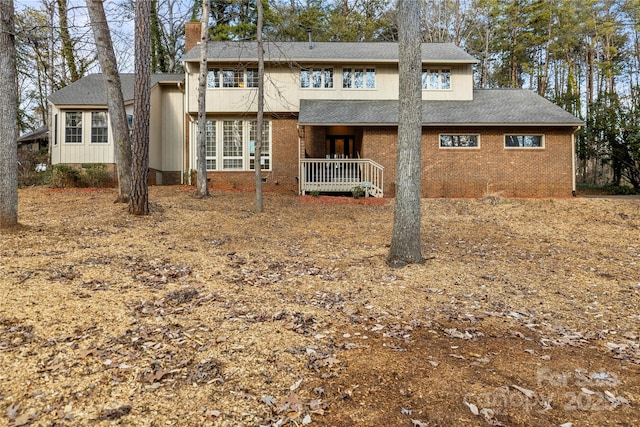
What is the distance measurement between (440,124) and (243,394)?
13.9 m

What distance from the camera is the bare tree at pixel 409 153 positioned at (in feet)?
18.7

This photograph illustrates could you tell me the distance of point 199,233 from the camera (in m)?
7.52

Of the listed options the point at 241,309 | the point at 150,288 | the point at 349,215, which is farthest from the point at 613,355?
the point at 349,215

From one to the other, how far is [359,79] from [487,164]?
6711 mm

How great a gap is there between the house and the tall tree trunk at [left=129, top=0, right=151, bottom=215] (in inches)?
234

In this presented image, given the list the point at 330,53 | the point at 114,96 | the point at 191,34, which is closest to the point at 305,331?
the point at 114,96

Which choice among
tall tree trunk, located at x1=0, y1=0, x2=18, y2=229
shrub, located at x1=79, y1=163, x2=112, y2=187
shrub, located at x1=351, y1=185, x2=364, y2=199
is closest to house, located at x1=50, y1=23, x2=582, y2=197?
shrub, located at x1=351, y1=185, x2=364, y2=199

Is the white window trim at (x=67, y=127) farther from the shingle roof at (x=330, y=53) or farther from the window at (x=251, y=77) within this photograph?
the window at (x=251, y=77)

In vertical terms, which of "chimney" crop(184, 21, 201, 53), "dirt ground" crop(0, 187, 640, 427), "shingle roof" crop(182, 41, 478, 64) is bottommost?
"dirt ground" crop(0, 187, 640, 427)

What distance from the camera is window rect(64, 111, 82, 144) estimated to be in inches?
641

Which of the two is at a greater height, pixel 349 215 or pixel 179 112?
pixel 179 112

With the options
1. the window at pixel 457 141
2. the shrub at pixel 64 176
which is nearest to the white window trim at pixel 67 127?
the shrub at pixel 64 176

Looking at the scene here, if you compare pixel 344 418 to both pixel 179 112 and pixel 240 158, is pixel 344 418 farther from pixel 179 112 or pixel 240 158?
pixel 179 112

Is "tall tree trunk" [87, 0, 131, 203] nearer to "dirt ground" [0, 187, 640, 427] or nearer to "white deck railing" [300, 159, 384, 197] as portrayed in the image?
"dirt ground" [0, 187, 640, 427]
